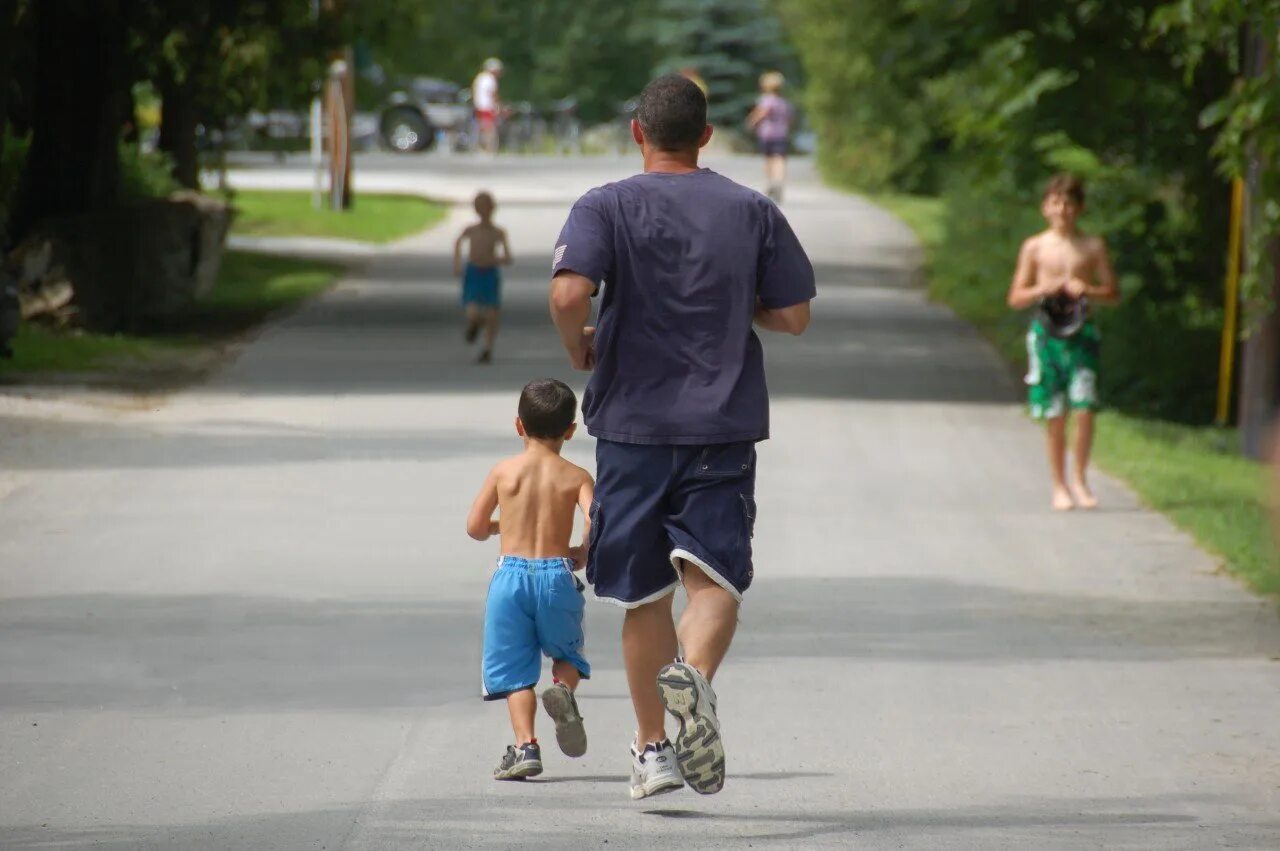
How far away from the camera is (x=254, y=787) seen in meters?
7.02

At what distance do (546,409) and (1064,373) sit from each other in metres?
6.39

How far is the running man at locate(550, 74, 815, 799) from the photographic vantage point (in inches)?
258

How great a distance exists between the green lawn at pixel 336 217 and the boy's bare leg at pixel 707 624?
83.8ft

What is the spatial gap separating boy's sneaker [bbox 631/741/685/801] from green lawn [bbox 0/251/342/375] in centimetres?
1171

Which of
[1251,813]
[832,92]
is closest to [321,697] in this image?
[1251,813]

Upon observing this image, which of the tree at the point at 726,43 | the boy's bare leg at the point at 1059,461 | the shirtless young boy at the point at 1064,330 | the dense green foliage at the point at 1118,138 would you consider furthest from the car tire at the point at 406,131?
the boy's bare leg at the point at 1059,461

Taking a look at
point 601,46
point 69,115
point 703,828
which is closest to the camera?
point 703,828

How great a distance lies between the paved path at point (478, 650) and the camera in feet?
22.2

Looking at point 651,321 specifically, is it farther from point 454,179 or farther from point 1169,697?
point 454,179

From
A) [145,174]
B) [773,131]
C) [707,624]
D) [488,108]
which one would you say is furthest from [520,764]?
[488,108]

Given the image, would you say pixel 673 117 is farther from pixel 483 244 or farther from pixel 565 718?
pixel 483 244

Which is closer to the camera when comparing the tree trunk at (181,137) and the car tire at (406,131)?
the tree trunk at (181,137)

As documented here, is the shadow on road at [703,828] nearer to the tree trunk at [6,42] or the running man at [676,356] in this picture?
the running man at [676,356]

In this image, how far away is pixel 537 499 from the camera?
705 cm
